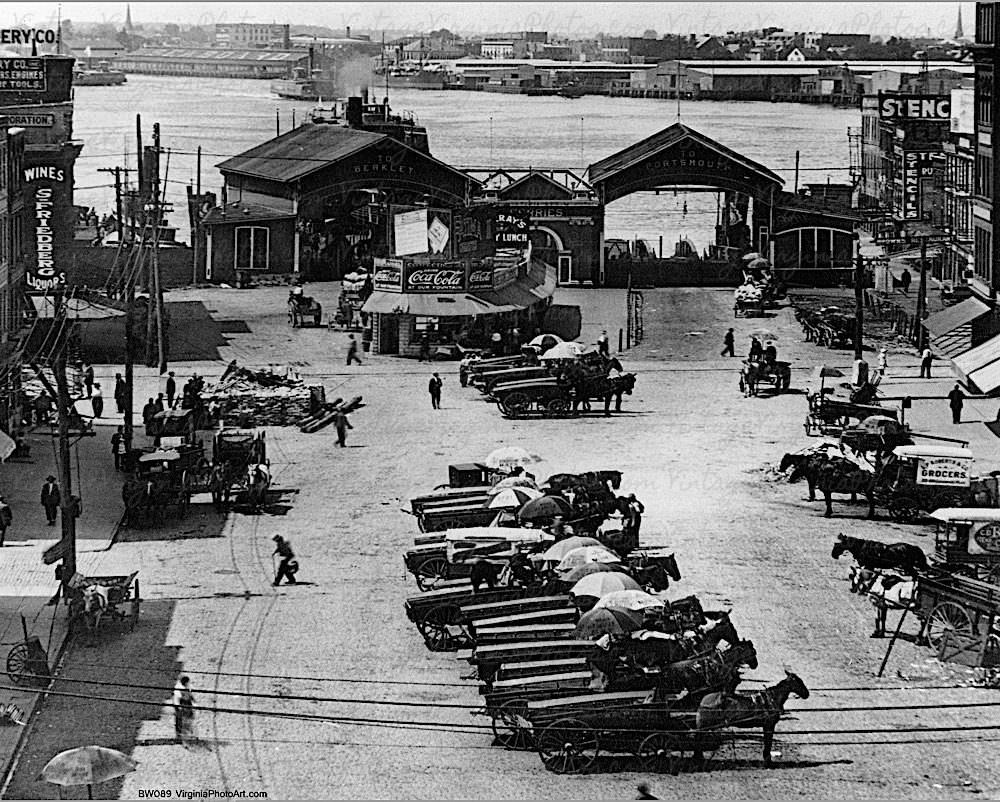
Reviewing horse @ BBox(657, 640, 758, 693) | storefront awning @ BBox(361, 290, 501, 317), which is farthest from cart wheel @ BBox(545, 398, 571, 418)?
horse @ BBox(657, 640, 758, 693)

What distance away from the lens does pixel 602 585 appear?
26328 mm

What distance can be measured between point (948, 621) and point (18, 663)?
526 inches

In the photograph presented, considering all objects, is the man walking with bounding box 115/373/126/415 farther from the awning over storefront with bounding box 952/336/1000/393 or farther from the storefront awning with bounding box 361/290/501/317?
the awning over storefront with bounding box 952/336/1000/393

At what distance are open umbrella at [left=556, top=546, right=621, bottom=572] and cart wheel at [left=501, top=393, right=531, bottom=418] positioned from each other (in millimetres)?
17724

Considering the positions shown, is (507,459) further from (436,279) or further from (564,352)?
(436,279)

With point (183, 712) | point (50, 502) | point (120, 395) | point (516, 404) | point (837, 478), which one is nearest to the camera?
point (183, 712)

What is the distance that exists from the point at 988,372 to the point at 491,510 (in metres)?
18.0

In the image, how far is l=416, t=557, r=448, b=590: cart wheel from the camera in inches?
1162

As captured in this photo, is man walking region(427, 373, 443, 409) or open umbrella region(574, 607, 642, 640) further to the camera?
man walking region(427, 373, 443, 409)

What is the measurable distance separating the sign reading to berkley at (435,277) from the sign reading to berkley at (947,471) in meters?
24.1

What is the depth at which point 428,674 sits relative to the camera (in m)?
25.2

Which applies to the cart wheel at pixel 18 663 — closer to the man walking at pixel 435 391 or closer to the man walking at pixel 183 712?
the man walking at pixel 183 712

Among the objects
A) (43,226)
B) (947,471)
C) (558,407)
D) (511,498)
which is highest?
(43,226)

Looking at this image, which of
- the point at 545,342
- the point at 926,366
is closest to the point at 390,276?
the point at 545,342
